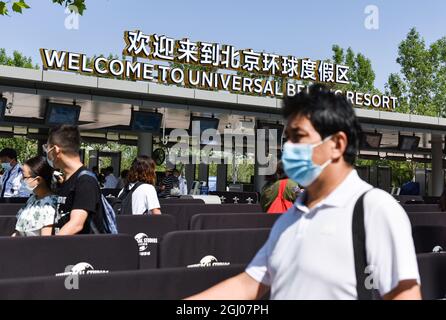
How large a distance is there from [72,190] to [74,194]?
1.9 inches

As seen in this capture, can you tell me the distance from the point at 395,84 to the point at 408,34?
4.73 metres

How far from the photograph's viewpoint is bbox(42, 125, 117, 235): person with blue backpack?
3.98 metres

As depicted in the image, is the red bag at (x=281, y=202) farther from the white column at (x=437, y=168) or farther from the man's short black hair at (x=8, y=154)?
the white column at (x=437, y=168)

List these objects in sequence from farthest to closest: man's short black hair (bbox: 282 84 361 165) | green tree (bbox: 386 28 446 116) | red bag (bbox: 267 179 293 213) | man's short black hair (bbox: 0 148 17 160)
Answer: green tree (bbox: 386 28 446 116) < man's short black hair (bbox: 0 148 17 160) < red bag (bbox: 267 179 293 213) < man's short black hair (bbox: 282 84 361 165)

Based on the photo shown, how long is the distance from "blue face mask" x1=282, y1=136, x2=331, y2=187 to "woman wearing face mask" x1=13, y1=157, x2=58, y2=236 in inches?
103

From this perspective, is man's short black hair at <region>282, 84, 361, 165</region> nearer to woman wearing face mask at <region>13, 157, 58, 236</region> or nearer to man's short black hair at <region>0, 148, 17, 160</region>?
woman wearing face mask at <region>13, 157, 58, 236</region>

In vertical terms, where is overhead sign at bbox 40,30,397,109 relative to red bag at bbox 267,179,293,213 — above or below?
above

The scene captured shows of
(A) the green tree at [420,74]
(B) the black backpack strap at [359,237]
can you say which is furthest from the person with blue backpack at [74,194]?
(A) the green tree at [420,74]

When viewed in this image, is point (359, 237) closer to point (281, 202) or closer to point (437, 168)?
point (281, 202)

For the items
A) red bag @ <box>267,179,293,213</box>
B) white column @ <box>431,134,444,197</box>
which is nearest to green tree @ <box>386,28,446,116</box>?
white column @ <box>431,134,444,197</box>

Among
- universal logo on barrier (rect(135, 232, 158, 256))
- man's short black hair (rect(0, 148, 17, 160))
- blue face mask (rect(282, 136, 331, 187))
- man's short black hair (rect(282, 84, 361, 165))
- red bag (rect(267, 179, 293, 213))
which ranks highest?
man's short black hair (rect(0, 148, 17, 160))

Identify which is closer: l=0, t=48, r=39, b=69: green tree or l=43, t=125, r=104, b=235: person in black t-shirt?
l=43, t=125, r=104, b=235: person in black t-shirt

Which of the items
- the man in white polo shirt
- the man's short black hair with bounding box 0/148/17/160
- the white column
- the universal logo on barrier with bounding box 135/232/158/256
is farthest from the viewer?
the white column

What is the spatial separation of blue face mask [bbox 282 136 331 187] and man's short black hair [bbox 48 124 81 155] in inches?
95.4
